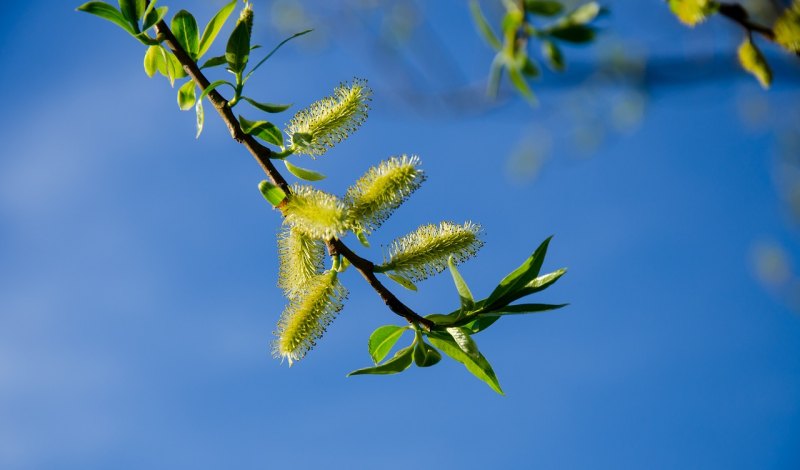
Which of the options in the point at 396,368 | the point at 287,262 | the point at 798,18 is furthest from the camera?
the point at 287,262

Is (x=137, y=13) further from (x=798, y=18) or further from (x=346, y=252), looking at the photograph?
(x=798, y=18)

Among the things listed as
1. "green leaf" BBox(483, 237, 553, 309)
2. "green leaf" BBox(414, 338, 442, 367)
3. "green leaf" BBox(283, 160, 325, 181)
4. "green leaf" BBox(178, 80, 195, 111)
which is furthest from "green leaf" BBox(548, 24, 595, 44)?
"green leaf" BBox(178, 80, 195, 111)

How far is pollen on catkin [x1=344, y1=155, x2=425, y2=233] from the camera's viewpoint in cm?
150

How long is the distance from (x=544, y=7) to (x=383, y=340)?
34.0 inches

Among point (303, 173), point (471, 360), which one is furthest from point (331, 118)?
point (471, 360)

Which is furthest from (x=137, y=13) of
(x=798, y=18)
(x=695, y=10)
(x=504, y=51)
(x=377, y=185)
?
(x=798, y=18)

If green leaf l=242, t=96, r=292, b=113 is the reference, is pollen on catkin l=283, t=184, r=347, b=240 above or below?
below

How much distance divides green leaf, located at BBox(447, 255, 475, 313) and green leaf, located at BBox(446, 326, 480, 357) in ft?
0.18

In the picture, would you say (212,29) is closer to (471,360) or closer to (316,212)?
(316,212)

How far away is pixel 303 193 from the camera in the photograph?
1.46 m

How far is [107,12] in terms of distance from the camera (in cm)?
141

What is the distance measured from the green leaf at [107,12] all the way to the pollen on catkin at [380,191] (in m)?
0.59

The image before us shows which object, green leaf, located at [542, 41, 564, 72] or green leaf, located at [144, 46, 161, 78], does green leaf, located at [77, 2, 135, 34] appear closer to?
green leaf, located at [144, 46, 161, 78]

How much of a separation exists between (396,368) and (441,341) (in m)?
0.12
